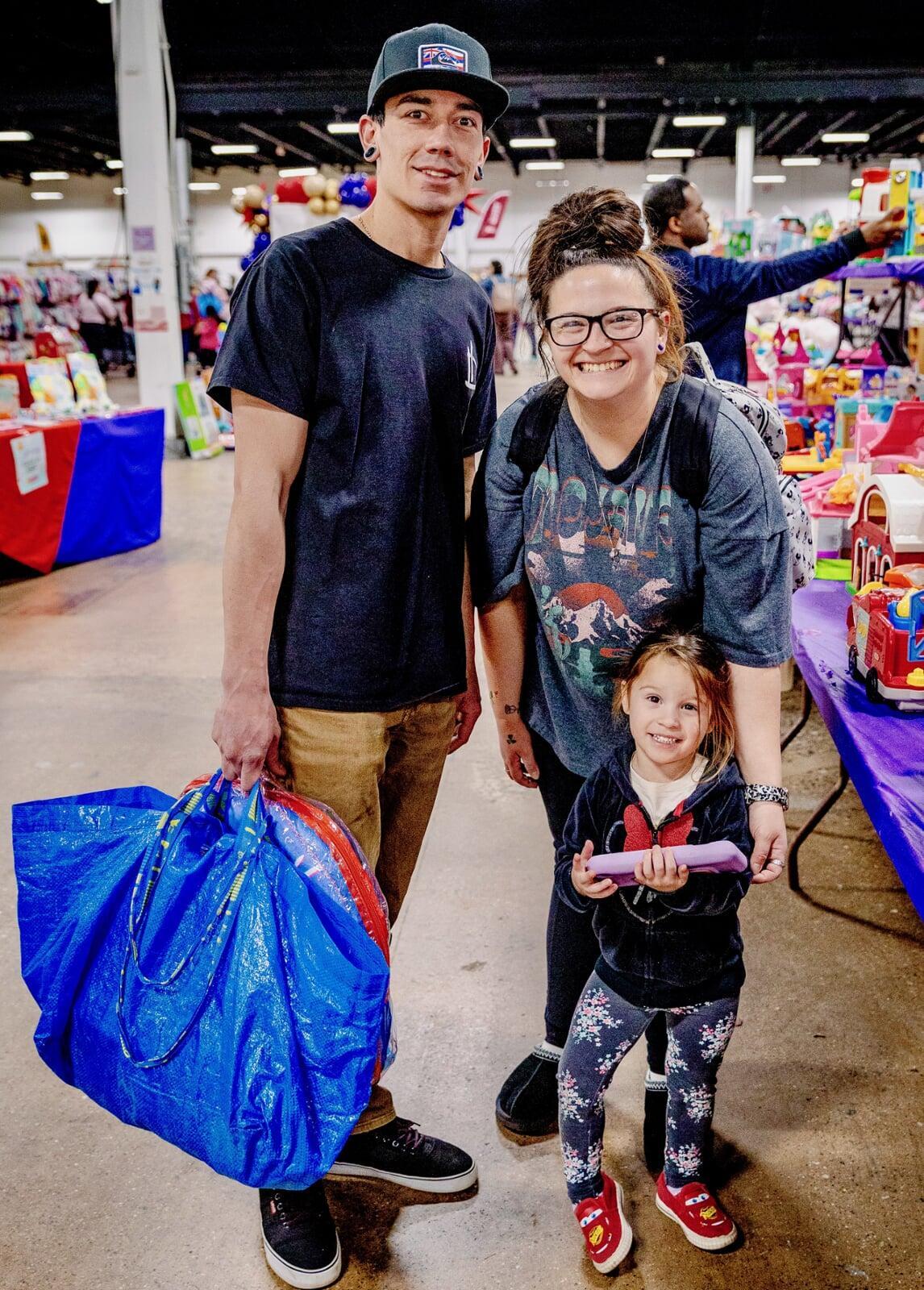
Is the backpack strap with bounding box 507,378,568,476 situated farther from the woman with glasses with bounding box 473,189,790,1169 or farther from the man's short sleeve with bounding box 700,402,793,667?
the man's short sleeve with bounding box 700,402,793,667

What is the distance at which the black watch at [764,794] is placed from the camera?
143 centimetres

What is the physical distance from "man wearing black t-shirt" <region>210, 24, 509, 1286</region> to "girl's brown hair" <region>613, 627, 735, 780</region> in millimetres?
286

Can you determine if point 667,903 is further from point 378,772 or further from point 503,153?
point 503,153

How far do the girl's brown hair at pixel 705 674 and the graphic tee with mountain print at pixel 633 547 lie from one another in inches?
0.8

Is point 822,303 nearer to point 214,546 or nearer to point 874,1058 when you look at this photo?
point 214,546

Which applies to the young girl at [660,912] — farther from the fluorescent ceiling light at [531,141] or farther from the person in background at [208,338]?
the fluorescent ceiling light at [531,141]

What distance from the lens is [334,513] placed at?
141 centimetres

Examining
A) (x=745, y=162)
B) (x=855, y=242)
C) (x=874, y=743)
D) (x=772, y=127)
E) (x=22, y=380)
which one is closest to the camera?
(x=874, y=743)

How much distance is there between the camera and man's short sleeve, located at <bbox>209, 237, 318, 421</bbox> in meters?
1.33

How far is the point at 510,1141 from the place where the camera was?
5.95ft

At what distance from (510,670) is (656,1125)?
0.79 m

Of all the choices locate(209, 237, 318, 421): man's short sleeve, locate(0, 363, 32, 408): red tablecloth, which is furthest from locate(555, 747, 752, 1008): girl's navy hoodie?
locate(0, 363, 32, 408): red tablecloth

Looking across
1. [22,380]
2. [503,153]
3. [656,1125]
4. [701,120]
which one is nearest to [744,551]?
[656,1125]

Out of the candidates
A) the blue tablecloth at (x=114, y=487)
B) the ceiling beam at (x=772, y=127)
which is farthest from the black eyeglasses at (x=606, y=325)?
the ceiling beam at (x=772, y=127)
